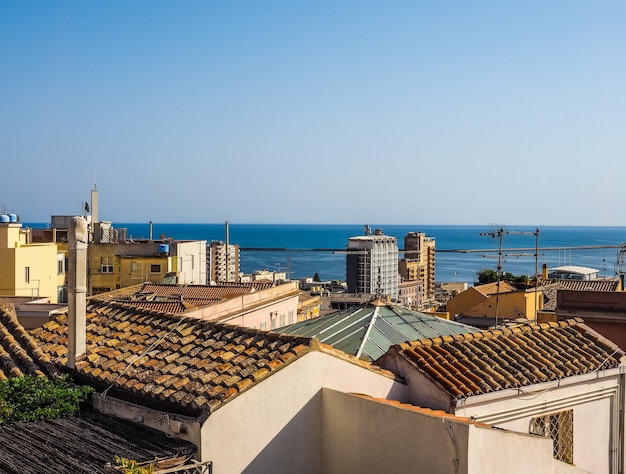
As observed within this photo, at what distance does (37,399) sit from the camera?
7.31m

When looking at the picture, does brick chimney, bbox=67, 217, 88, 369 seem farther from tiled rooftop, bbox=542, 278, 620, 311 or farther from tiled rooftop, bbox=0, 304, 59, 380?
tiled rooftop, bbox=542, 278, 620, 311

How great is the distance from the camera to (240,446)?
6488 mm

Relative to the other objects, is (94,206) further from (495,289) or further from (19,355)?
(19,355)

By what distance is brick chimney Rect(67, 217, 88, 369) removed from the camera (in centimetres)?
822

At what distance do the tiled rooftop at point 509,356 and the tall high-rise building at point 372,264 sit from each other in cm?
6760

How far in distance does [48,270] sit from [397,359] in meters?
28.2

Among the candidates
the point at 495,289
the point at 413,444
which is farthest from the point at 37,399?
the point at 495,289

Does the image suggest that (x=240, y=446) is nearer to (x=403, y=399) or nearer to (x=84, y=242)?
(x=403, y=399)

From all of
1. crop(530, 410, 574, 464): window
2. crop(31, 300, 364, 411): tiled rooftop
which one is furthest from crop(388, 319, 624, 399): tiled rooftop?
crop(31, 300, 364, 411): tiled rooftop

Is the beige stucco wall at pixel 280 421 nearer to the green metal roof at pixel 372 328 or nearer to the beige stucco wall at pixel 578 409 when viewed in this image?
the beige stucco wall at pixel 578 409

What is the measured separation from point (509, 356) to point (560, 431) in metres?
1.07

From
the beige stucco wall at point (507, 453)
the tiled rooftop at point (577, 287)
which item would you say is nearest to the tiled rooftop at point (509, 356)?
the beige stucco wall at point (507, 453)

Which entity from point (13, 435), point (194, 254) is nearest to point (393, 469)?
point (13, 435)

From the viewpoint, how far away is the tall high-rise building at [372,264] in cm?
8162
